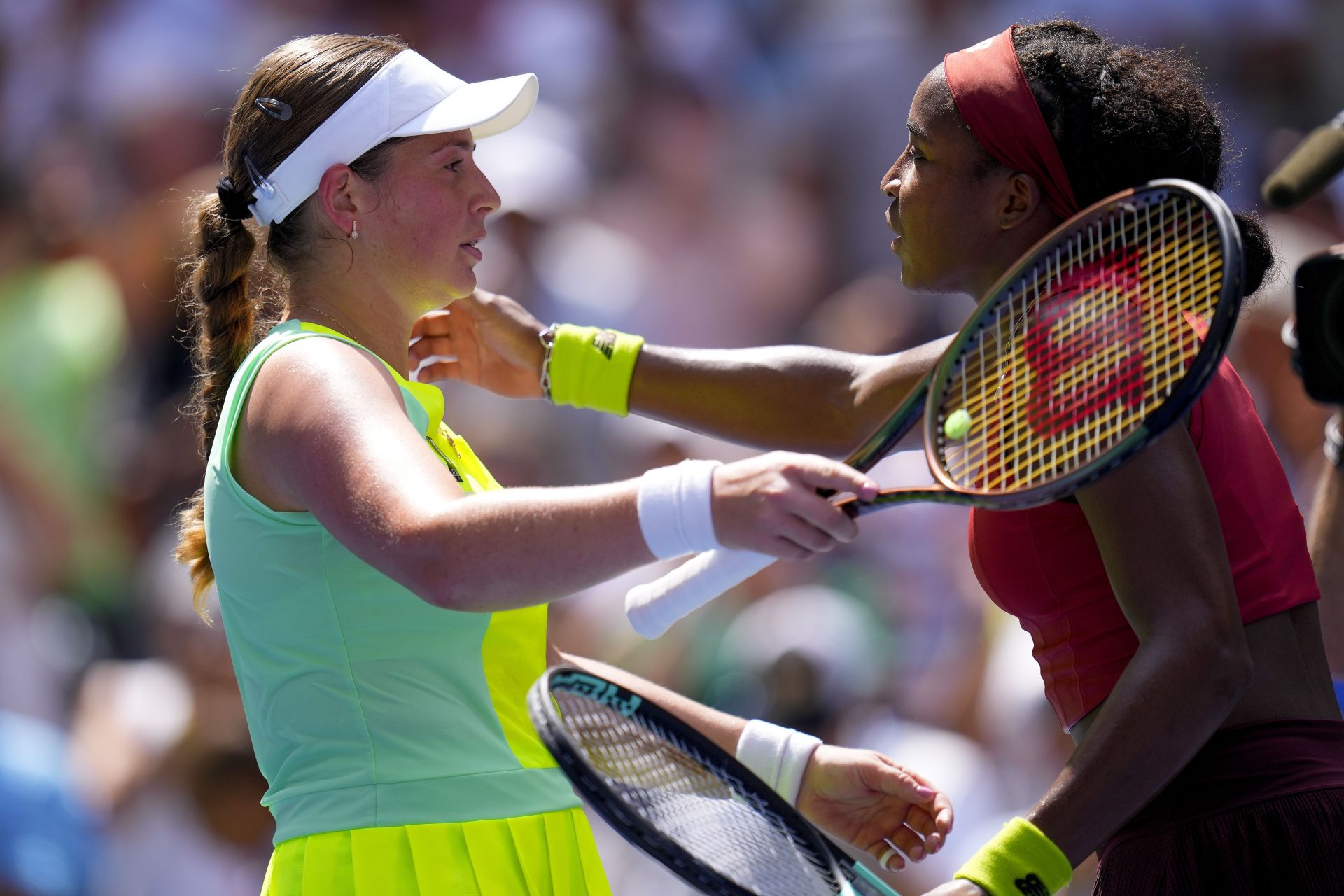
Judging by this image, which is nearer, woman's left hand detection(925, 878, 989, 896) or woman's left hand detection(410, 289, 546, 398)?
woman's left hand detection(925, 878, 989, 896)

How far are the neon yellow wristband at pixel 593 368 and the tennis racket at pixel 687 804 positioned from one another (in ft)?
3.50

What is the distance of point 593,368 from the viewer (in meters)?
2.97

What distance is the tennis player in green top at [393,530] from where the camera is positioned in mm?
1764

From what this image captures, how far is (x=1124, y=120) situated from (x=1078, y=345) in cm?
40

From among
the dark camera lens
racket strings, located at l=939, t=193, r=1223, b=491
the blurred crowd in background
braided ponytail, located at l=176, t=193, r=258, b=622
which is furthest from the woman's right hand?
the blurred crowd in background

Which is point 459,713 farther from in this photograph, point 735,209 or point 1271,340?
point 735,209

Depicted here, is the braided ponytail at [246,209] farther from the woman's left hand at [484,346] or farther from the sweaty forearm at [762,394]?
the sweaty forearm at [762,394]

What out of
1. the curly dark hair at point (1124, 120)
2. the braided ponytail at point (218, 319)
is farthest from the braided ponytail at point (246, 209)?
the curly dark hair at point (1124, 120)

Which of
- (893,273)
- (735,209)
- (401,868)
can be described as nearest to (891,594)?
(893,273)

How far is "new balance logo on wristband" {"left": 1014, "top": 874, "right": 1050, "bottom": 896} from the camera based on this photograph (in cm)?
191

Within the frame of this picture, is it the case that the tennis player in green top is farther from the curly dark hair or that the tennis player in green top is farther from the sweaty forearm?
the curly dark hair

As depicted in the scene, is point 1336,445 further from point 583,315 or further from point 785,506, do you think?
point 583,315

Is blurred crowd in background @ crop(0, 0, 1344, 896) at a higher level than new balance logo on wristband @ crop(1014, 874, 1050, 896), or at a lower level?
lower

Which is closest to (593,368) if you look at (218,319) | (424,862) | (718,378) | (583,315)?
(718,378)
